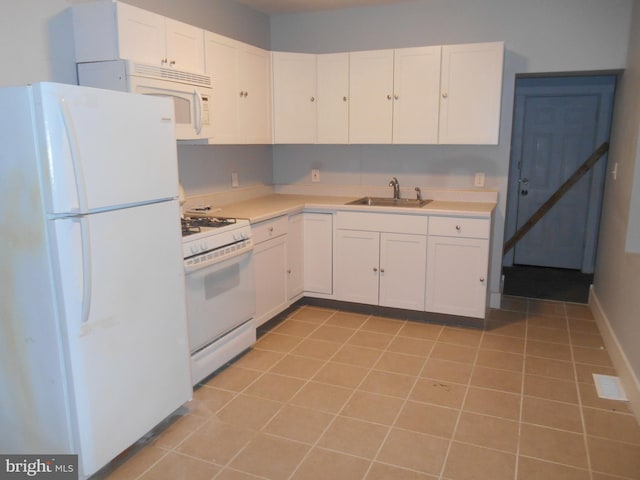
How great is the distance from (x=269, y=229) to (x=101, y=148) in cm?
176

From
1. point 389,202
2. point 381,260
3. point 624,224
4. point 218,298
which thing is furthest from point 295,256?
point 624,224

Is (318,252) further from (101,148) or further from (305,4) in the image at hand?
(101,148)

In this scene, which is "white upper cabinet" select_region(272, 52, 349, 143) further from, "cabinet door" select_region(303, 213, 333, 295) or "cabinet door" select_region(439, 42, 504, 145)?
"cabinet door" select_region(439, 42, 504, 145)

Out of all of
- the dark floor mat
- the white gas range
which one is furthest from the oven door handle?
the dark floor mat

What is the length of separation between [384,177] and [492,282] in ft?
4.29

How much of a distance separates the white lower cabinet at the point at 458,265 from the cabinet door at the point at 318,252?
0.82 m

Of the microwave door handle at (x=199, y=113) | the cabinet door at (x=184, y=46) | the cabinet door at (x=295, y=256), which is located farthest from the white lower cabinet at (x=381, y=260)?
the cabinet door at (x=184, y=46)

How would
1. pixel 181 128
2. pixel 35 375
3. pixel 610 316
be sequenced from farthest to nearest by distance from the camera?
pixel 610 316, pixel 181 128, pixel 35 375

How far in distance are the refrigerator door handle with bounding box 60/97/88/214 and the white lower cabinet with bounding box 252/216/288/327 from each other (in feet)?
5.35

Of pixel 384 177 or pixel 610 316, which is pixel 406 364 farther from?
pixel 384 177

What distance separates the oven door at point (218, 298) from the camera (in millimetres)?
2744

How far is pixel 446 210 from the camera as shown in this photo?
3664 mm

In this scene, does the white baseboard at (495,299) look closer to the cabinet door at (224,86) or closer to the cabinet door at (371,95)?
the cabinet door at (371,95)

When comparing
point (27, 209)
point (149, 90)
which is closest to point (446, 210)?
point (149, 90)
